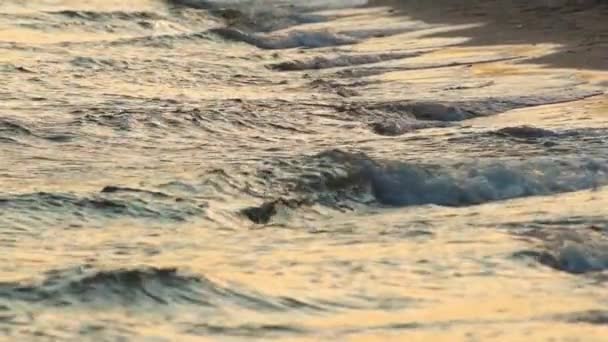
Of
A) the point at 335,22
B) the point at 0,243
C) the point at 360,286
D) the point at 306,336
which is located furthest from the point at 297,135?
the point at 335,22

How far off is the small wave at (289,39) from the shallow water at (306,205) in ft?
13.7

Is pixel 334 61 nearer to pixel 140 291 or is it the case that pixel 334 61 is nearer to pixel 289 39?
pixel 289 39

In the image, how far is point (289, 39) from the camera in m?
16.6

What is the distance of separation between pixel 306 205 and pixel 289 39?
10829 mm

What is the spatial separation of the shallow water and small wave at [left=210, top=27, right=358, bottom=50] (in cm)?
417

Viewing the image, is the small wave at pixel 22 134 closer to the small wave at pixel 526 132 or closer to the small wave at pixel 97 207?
the small wave at pixel 97 207

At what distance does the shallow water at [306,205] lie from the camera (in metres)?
4.18

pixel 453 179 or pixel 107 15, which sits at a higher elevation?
pixel 453 179

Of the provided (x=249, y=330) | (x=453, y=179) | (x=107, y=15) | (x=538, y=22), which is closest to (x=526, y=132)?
(x=453, y=179)

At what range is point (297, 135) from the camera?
8227 millimetres

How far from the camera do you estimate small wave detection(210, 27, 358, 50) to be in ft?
52.6

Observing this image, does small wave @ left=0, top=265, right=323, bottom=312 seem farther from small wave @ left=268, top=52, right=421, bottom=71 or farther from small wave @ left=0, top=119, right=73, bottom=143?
small wave @ left=268, top=52, right=421, bottom=71

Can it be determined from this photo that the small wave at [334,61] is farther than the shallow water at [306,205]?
Yes

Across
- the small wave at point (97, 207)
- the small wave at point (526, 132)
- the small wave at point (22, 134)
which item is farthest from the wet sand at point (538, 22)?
the small wave at point (97, 207)
